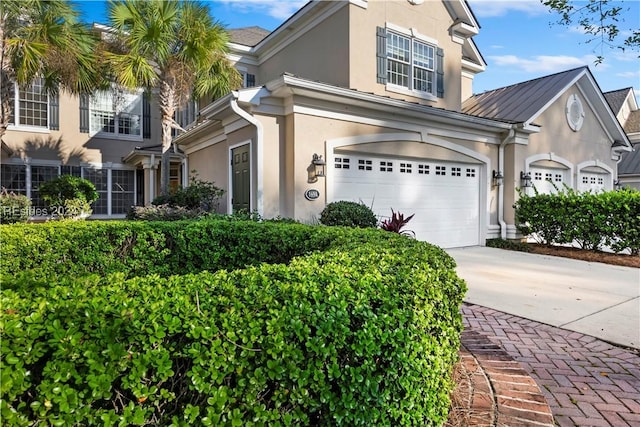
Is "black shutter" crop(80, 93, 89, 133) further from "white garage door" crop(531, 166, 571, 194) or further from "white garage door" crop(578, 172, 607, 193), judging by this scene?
"white garage door" crop(578, 172, 607, 193)

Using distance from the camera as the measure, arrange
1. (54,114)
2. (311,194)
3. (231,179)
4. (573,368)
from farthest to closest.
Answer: (54,114), (231,179), (311,194), (573,368)

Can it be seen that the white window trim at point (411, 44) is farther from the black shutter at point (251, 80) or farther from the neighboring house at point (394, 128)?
the black shutter at point (251, 80)

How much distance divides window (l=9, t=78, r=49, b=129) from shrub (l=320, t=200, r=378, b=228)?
1298cm

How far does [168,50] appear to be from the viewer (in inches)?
440

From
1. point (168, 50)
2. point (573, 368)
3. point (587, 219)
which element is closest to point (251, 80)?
point (168, 50)

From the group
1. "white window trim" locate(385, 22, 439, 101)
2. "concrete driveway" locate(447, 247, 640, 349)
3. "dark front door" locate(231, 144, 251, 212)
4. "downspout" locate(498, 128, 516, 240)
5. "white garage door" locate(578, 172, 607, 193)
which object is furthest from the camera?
"white garage door" locate(578, 172, 607, 193)

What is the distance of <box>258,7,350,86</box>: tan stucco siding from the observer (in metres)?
9.95

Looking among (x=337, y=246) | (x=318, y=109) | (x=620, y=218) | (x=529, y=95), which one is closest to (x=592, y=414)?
(x=337, y=246)

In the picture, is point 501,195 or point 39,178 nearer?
point 501,195

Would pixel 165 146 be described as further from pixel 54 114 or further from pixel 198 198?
pixel 54 114

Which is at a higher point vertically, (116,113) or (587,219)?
(116,113)

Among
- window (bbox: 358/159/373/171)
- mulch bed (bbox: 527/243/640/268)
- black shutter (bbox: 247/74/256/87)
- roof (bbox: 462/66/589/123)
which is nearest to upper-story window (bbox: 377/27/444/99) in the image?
roof (bbox: 462/66/589/123)

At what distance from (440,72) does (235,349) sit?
11501 millimetres

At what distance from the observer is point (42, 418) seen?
55.2 inches
